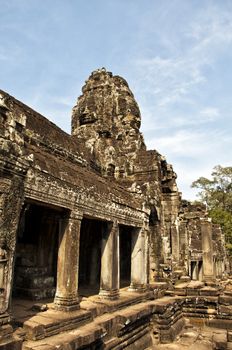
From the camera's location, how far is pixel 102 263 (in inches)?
311

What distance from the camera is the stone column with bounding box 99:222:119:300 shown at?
7727 mm

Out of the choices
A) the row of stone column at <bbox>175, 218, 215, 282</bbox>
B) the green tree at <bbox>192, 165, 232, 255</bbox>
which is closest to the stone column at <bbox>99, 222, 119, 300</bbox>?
the row of stone column at <bbox>175, 218, 215, 282</bbox>

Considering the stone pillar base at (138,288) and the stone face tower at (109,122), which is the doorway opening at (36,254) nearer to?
the stone pillar base at (138,288)

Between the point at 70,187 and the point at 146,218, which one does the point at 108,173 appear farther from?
the point at 70,187

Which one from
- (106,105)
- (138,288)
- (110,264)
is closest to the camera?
(110,264)

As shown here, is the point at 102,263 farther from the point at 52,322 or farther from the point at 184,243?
the point at 184,243

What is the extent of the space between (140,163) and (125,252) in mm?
4133

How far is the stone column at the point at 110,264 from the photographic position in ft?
25.3

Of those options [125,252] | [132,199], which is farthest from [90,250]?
[132,199]

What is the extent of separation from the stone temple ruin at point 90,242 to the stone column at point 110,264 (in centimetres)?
3

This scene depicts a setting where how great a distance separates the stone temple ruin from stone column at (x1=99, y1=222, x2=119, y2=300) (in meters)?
0.03

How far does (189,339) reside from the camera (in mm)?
8719

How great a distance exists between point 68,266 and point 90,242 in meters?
5.46

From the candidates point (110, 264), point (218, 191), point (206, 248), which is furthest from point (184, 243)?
point (218, 191)
